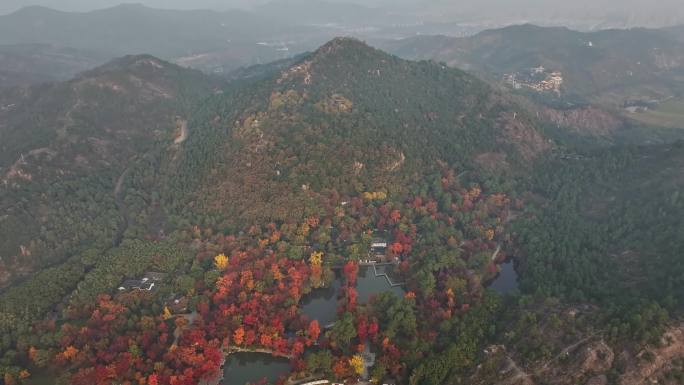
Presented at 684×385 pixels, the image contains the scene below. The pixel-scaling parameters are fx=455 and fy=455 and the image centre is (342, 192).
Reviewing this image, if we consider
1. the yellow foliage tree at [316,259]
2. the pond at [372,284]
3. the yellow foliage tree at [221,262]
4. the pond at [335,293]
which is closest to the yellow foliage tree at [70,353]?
the yellow foliage tree at [221,262]

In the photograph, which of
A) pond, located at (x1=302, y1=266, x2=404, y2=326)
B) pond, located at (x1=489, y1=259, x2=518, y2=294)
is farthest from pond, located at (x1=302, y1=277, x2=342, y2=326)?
pond, located at (x1=489, y1=259, x2=518, y2=294)

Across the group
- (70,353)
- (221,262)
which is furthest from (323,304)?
(70,353)

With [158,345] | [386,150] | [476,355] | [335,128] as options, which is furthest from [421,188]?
[158,345]

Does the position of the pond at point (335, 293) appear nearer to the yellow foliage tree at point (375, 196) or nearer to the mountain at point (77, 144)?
the yellow foliage tree at point (375, 196)

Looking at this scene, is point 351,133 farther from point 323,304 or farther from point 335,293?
point 323,304

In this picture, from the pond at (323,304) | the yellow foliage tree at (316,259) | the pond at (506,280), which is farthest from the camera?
the yellow foliage tree at (316,259)

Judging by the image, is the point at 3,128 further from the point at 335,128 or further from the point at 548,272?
the point at 548,272
